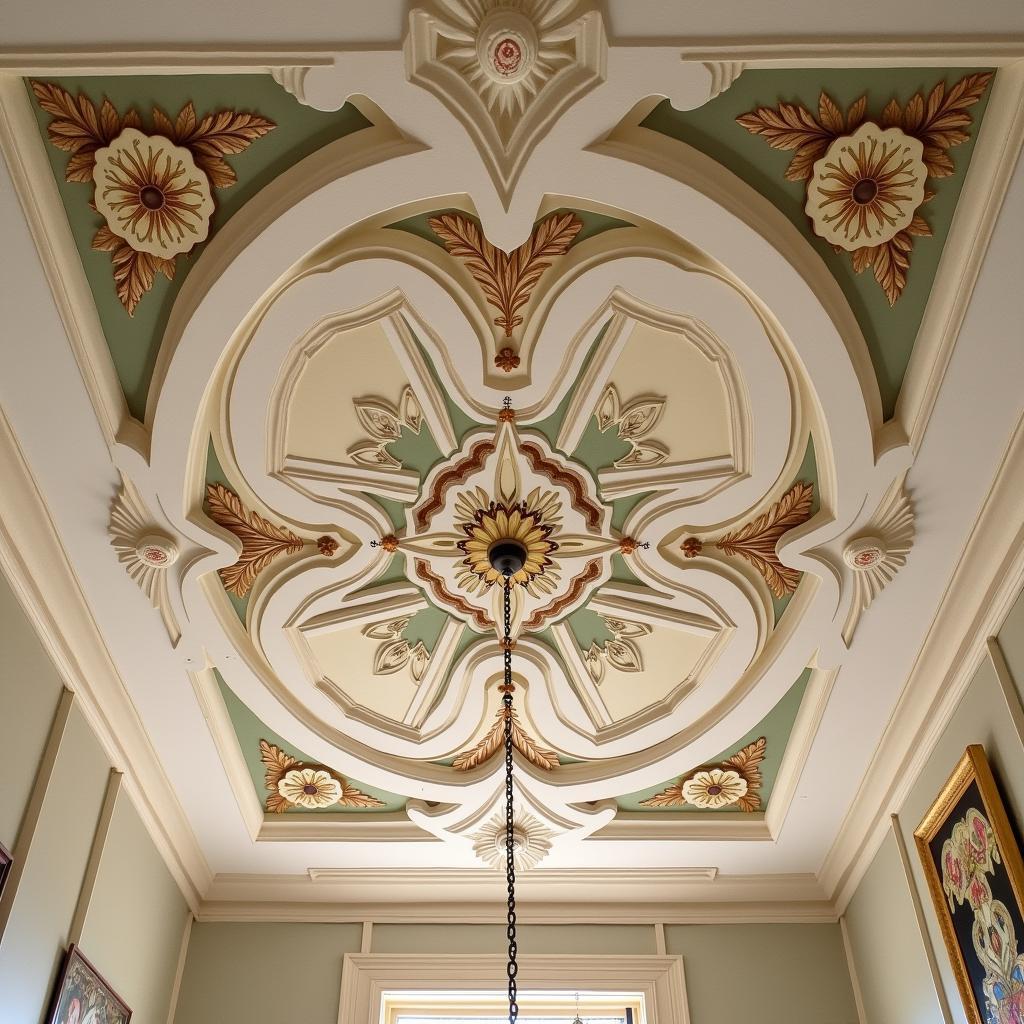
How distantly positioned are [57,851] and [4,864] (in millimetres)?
482

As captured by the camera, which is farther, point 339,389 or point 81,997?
point 81,997

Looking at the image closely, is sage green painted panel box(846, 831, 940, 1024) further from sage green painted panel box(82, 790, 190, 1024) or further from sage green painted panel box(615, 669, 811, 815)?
sage green painted panel box(82, 790, 190, 1024)

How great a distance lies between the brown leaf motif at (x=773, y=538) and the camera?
3688 mm

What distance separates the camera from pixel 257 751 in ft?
15.8

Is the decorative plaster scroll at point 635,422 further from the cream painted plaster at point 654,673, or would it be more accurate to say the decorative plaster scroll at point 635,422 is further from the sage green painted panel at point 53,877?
the sage green painted panel at point 53,877

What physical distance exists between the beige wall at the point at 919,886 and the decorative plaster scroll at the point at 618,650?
130 cm

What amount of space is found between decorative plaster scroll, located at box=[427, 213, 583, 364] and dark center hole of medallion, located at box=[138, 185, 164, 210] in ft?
2.52

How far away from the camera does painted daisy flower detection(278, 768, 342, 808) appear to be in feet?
16.3

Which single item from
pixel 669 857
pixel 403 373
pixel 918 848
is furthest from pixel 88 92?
pixel 669 857

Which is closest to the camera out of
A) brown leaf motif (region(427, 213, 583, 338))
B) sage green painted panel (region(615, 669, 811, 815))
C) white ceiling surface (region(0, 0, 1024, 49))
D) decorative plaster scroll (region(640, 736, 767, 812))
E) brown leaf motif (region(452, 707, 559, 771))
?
white ceiling surface (region(0, 0, 1024, 49))

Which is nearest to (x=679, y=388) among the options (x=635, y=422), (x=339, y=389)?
(x=635, y=422)

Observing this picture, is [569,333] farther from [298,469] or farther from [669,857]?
[669,857]

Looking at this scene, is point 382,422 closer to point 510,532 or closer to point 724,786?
point 510,532

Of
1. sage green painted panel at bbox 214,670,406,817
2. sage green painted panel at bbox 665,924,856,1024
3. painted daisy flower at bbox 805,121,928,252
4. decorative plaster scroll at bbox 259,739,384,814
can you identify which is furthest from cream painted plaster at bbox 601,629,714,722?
painted daisy flower at bbox 805,121,928,252
